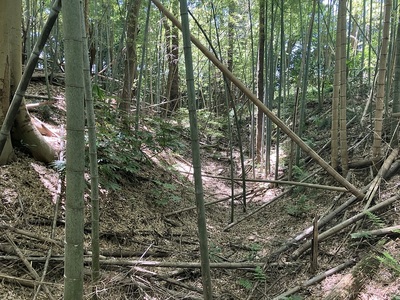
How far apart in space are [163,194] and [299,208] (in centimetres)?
173

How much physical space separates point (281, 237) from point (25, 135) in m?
2.77

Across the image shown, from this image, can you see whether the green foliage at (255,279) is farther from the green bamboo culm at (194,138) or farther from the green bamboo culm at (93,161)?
the green bamboo culm at (93,161)

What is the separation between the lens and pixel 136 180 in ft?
14.0

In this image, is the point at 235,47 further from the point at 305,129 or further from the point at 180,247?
the point at 180,247

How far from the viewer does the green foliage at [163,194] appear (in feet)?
13.6

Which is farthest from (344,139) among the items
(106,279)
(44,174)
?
(44,174)

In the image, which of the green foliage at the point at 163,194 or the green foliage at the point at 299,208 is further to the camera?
the green foliage at the point at 163,194

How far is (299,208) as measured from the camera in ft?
13.1

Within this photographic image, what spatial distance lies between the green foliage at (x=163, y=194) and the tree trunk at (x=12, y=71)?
5.09 ft

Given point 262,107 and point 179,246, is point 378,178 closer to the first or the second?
point 262,107

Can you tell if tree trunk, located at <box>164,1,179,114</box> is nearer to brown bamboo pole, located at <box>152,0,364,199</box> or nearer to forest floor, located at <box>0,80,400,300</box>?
forest floor, located at <box>0,80,400,300</box>

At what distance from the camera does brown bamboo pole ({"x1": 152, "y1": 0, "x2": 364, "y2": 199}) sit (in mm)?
Answer: 2125

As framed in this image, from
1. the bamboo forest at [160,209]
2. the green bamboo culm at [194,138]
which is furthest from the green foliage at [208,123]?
the green bamboo culm at [194,138]

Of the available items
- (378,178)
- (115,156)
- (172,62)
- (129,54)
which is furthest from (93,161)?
(172,62)
